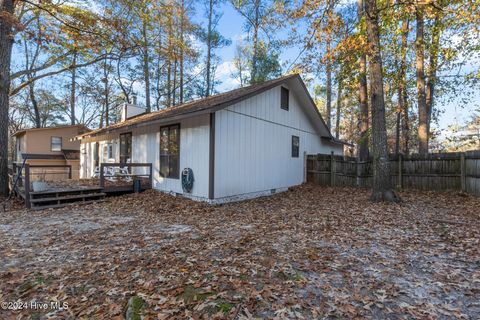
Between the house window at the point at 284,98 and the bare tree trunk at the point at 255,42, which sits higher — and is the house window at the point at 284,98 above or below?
below

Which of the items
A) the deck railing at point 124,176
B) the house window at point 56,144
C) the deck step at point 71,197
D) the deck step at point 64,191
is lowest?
the deck step at point 71,197

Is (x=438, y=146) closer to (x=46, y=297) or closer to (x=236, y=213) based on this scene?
(x=236, y=213)

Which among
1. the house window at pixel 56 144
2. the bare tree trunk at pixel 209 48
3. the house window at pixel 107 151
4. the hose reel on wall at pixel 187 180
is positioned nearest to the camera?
the hose reel on wall at pixel 187 180

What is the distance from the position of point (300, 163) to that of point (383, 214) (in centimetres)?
655

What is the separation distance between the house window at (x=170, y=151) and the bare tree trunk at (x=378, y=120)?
21.5 ft

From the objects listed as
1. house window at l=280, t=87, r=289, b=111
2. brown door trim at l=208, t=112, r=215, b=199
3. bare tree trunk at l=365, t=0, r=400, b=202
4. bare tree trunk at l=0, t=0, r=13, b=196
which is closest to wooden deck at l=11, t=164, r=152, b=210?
bare tree trunk at l=0, t=0, r=13, b=196

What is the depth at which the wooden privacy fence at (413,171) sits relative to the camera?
880 cm

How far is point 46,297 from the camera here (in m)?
2.80

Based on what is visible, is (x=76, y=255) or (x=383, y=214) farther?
(x=383, y=214)

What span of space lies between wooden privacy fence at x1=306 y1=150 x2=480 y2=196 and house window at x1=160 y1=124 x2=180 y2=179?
7137 mm

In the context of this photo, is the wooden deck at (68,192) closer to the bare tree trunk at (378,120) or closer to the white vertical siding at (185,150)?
the white vertical siding at (185,150)

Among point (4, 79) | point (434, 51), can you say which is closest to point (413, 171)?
point (434, 51)

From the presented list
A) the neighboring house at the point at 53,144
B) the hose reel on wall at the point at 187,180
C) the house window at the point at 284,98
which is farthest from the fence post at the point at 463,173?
the neighboring house at the point at 53,144

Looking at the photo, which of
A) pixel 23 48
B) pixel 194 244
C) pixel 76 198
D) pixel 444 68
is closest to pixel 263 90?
pixel 194 244
